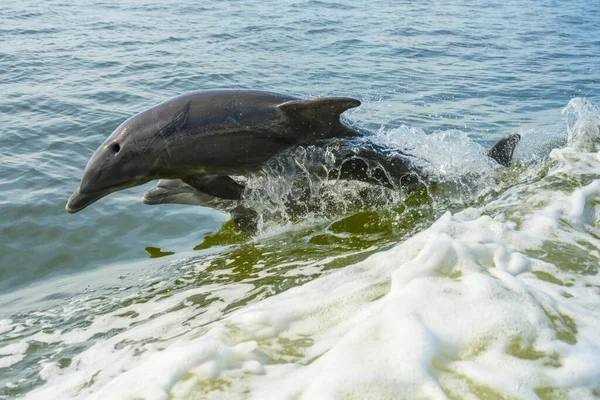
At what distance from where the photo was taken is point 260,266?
6066 mm

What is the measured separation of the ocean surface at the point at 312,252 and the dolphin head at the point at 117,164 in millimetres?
714

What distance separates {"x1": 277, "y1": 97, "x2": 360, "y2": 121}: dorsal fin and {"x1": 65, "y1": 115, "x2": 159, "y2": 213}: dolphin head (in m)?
1.44

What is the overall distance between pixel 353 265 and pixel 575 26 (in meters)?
22.8

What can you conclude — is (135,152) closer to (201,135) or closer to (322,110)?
(201,135)

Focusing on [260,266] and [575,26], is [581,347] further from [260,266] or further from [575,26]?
[575,26]

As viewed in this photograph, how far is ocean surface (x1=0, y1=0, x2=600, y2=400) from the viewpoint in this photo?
3.32m

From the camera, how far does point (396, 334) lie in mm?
3418

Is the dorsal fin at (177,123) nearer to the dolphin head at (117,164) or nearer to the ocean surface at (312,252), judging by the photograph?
the dolphin head at (117,164)

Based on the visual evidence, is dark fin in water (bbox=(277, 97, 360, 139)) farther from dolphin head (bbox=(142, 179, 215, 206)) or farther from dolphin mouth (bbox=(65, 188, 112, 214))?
dolphin mouth (bbox=(65, 188, 112, 214))

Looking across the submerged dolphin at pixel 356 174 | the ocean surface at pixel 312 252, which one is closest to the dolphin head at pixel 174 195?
the submerged dolphin at pixel 356 174

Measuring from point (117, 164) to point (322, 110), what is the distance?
84.8 inches

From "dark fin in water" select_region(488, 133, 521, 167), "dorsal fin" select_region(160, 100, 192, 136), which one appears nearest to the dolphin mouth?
"dorsal fin" select_region(160, 100, 192, 136)

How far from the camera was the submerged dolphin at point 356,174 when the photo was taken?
769 centimetres

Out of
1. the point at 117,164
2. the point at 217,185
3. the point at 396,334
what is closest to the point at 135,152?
the point at 117,164
